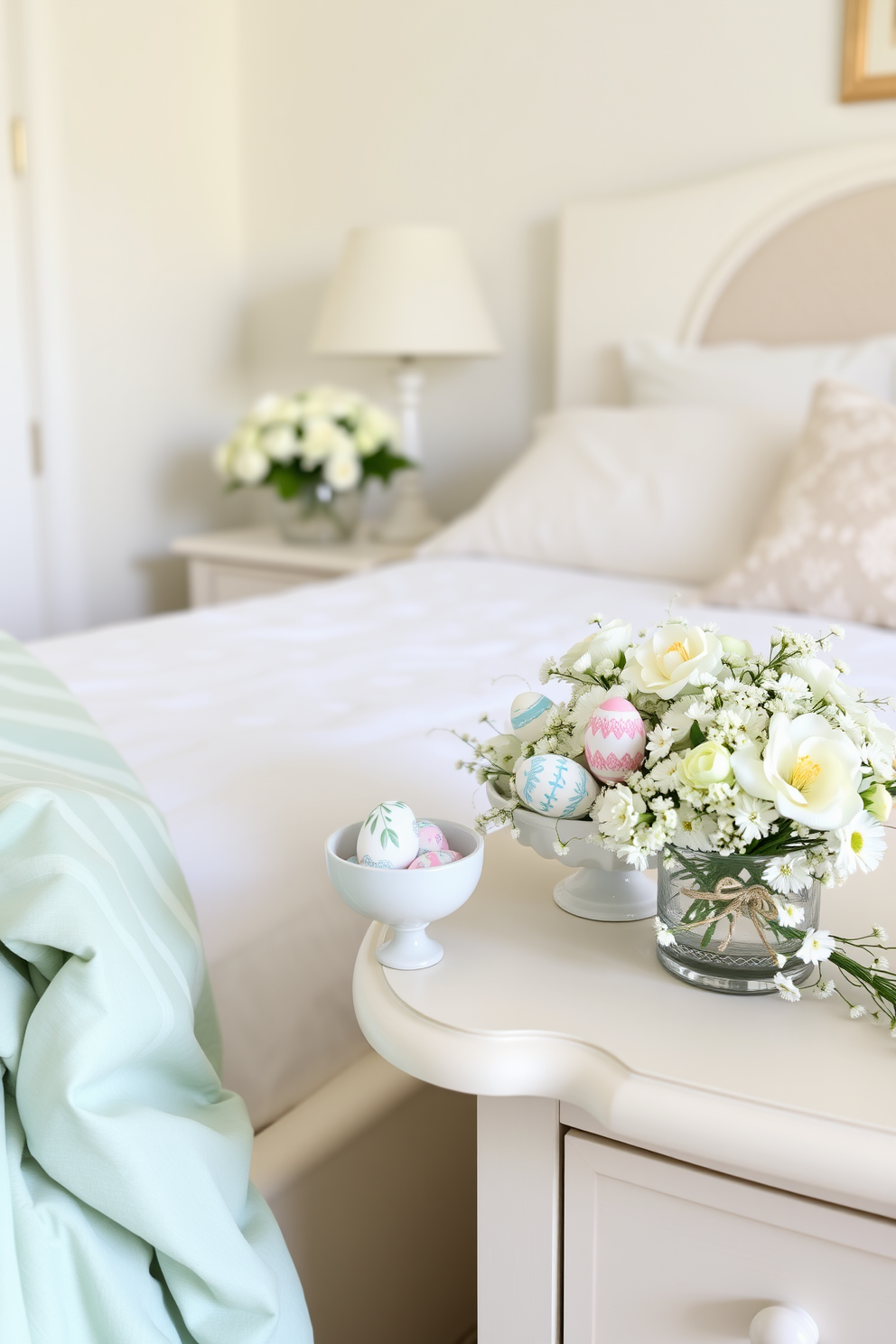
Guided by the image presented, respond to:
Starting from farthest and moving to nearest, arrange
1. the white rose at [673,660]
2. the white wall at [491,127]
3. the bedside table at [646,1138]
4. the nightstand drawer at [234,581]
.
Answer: the nightstand drawer at [234,581]
the white wall at [491,127]
the white rose at [673,660]
the bedside table at [646,1138]

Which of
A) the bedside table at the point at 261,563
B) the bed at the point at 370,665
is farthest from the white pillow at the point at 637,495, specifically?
the bedside table at the point at 261,563

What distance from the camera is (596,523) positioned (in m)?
2.11

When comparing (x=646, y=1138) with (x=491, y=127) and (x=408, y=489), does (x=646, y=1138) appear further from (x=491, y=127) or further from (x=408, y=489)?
(x=491, y=127)

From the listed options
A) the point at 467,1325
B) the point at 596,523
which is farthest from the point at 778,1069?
the point at 596,523

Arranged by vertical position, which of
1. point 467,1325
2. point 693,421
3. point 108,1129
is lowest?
point 467,1325

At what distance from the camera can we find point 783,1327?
594 mm

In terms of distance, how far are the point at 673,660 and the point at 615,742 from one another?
6 cm

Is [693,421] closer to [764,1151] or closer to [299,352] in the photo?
[299,352]

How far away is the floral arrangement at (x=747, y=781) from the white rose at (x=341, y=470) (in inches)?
76.1

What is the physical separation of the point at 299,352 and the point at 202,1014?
259 centimetres

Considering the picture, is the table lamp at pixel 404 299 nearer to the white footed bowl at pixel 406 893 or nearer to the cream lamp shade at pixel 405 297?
the cream lamp shade at pixel 405 297

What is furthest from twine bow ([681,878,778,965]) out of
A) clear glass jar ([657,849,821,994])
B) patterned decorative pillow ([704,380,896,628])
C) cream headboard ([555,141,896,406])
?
cream headboard ([555,141,896,406])

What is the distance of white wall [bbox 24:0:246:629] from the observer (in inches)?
105

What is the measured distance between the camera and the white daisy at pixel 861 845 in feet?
1.96
